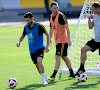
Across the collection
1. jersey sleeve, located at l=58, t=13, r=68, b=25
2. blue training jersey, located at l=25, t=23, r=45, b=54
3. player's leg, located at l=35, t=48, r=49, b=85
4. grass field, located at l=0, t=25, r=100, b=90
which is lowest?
grass field, located at l=0, t=25, r=100, b=90

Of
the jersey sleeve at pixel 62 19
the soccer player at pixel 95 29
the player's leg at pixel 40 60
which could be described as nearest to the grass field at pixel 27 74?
the player's leg at pixel 40 60

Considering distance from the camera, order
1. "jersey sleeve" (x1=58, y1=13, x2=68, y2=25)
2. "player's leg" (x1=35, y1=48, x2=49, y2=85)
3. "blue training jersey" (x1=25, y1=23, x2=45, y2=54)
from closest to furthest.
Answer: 1. "player's leg" (x1=35, y1=48, x2=49, y2=85)
2. "blue training jersey" (x1=25, y1=23, x2=45, y2=54)
3. "jersey sleeve" (x1=58, y1=13, x2=68, y2=25)

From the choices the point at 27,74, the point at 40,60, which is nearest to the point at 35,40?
the point at 40,60

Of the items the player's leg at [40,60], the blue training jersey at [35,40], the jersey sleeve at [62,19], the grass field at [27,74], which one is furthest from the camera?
the jersey sleeve at [62,19]

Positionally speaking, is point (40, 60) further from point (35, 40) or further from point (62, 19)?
point (62, 19)

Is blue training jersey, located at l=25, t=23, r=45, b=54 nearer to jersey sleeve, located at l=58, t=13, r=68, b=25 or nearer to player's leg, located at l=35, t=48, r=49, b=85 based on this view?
player's leg, located at l=35, t=48, r=49, b=85

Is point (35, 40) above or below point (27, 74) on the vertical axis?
above

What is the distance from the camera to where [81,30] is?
32.2ft

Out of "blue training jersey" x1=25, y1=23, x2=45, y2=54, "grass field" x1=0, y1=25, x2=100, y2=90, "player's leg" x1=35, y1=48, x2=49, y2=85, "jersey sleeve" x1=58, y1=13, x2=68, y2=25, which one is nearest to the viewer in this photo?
"grass field" x1=0, y1=25, x2=100, y2=90

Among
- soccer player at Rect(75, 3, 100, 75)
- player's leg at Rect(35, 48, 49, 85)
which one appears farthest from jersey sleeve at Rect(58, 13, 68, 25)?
player's leg at Rect(35, 48, 49, 85)

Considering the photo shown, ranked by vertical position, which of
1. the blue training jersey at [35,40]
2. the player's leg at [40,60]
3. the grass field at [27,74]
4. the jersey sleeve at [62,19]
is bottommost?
the grass field at [27,74]

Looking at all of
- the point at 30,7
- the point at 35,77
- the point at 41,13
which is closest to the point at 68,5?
the point at 41,13

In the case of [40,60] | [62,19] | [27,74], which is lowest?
[27,74]

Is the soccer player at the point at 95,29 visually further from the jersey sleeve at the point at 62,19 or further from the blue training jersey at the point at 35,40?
the blue training jersey at the point at 35,40
